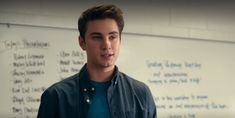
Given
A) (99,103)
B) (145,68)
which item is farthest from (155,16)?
(99,103)

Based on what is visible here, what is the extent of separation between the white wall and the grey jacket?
988 millimetres

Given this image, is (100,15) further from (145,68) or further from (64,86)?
(145,68)

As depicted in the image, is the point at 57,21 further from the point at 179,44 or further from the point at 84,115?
the point at 84,115

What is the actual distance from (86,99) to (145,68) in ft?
4.02

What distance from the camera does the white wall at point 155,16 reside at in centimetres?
201

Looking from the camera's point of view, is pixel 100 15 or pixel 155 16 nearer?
pixel 100 15

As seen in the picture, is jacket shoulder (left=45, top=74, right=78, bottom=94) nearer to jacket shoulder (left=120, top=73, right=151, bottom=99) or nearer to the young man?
the young man

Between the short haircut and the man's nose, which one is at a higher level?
the short haircut

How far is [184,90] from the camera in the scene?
2.37 meters

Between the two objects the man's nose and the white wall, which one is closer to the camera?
the man's nose

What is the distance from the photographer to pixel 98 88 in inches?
44.2

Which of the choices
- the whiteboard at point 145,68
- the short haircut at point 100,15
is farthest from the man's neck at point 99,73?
the whiteboard at point 145,68

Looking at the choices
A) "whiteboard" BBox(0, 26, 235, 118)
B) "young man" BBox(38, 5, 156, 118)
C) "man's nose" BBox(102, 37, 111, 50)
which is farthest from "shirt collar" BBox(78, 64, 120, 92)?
"whiteboard" BBox(0, 26, 235, 118)

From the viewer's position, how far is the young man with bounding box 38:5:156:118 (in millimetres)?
1078
